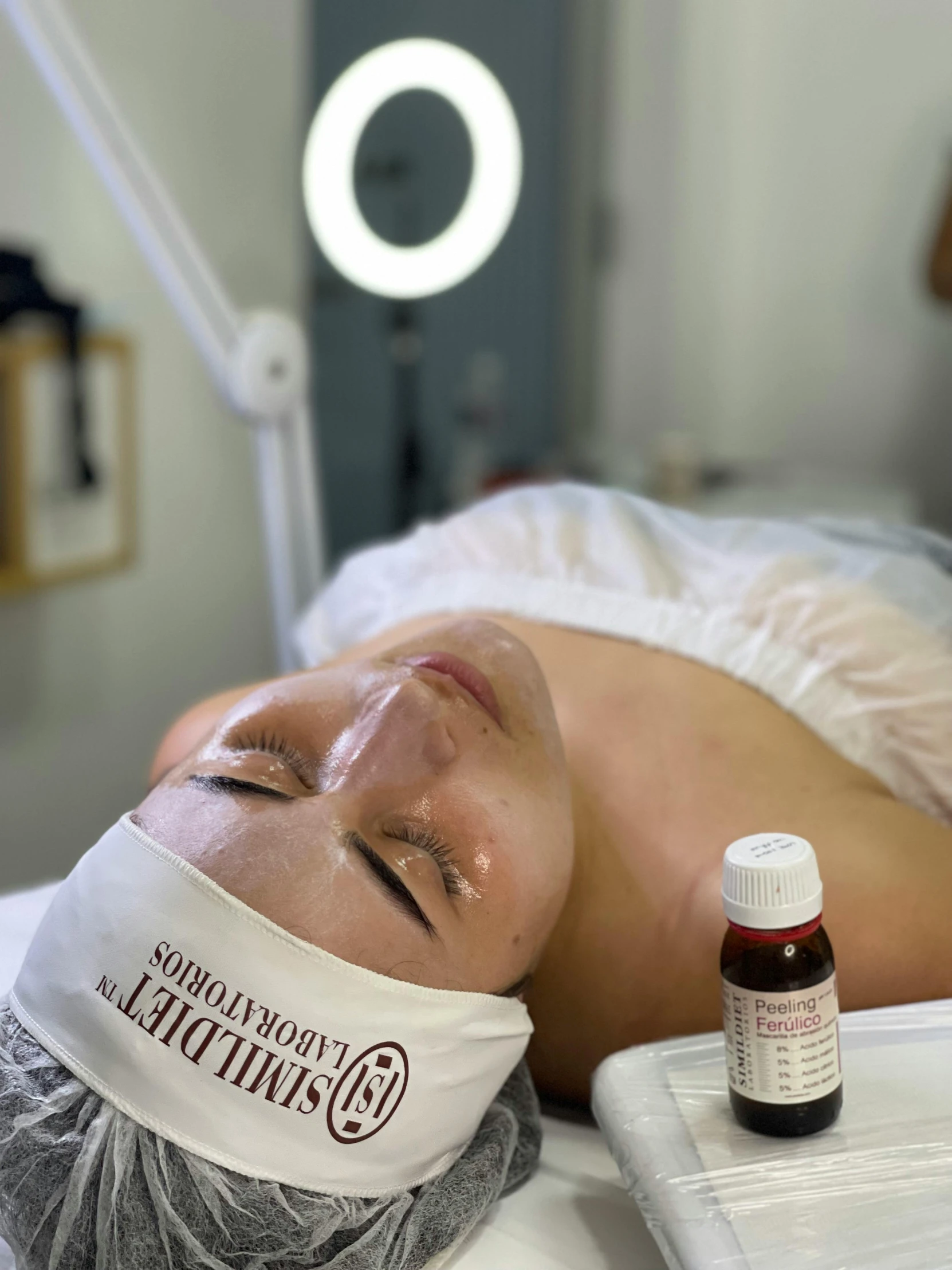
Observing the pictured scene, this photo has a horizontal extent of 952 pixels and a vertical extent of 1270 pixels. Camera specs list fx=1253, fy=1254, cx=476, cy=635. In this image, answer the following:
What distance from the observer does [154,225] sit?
1.19 metres

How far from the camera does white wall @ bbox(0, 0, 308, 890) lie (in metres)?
2.08

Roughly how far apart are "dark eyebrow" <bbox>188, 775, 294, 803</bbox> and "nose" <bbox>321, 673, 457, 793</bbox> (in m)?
0.03

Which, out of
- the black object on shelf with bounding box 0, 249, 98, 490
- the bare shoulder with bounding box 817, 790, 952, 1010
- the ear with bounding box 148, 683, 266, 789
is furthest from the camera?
the black object on shelf with bounding box 0, 249, 98, 490

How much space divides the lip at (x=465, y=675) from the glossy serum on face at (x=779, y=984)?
0.76 ft

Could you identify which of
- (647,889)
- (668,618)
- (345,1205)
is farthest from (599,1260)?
(668,618)

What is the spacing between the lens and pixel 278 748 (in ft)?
2.83

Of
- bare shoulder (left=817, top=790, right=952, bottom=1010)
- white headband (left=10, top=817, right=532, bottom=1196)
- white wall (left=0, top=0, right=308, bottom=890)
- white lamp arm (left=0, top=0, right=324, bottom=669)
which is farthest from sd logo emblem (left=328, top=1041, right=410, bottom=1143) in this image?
white wall (left=0, top=0, right=308, bottom=890)

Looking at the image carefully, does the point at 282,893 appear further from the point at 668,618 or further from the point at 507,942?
the point at 668,618

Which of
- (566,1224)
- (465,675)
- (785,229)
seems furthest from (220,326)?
(785,229)

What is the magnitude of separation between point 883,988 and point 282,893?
0.44 meters

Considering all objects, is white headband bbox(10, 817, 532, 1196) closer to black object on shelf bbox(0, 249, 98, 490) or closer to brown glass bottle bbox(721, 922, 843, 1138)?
brown glass bottle bbox(721, 922, 843, 1138)

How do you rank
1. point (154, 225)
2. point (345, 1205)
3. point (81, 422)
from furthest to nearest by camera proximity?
point (81, 422), point (154, 225), point (345, 1205)

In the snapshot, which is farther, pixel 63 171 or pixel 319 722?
pixel 63 171

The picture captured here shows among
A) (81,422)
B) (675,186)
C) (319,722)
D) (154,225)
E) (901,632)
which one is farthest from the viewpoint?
(675,186)
